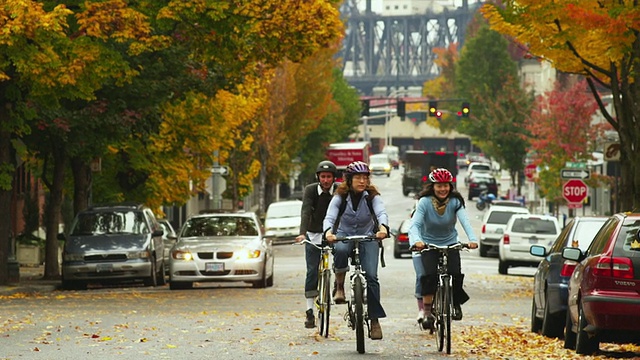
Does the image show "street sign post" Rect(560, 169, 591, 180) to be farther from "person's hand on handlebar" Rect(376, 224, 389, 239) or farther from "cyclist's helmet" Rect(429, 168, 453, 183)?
"person's hand on handlebar" Rect(376, 224, 389, 239)

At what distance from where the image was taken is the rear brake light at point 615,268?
42.6 feet

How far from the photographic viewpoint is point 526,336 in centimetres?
1731

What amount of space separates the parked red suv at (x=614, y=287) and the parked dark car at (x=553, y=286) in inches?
102

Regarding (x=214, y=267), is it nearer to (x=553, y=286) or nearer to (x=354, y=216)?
(x=553, y=286)

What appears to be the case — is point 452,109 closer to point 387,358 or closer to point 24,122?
point 24,122

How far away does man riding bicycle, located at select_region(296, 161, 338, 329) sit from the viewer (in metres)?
16.4

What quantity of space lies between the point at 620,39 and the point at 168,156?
15.2 meters

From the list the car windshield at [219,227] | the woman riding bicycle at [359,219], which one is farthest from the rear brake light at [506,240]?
the woman riding bicycle at [359,219]

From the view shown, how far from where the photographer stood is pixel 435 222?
49.0 feet

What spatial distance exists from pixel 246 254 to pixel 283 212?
28766 millimetres

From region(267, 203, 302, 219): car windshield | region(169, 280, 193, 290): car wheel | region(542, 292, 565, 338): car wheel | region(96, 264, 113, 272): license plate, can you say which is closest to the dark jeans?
region(542, 292, 565, 338): car wheel

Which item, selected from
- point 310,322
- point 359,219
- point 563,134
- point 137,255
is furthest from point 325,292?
point 563,134

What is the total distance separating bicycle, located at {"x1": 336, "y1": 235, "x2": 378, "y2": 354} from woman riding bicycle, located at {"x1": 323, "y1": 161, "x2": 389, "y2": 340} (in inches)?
5.6

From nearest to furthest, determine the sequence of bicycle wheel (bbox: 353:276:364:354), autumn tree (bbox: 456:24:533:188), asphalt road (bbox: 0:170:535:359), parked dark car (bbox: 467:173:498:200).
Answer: bicycle wheel (bbox: 353:276:364:354)
asphalt road (bbox: 0:170:535:359)
autumn tree (bbox: 456:24:533:188)
parked dark car (bbox: 467:173:498:200)
